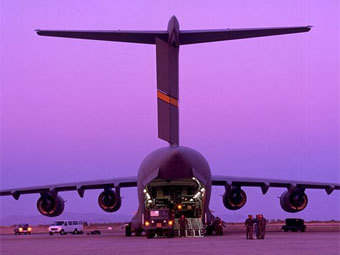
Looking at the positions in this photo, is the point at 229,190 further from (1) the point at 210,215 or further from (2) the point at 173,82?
(2) the point at 173,82

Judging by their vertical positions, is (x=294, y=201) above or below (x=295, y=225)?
above

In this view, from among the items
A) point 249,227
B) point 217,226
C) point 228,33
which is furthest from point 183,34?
point 217,226

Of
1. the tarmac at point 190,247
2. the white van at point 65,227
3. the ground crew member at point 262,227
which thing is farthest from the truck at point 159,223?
the white van at point 65,227

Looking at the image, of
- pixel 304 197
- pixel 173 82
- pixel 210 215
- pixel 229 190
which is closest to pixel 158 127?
pixel 173 82

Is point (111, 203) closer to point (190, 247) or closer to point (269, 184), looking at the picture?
point (269, 184)

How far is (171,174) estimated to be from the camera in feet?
85.0

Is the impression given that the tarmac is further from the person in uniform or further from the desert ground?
the person in uniform

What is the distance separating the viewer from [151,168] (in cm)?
2694

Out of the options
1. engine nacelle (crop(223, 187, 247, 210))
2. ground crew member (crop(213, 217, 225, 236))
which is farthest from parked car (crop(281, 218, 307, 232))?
ground crew member (crop(213, 217, 225, 236))

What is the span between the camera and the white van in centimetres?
4422

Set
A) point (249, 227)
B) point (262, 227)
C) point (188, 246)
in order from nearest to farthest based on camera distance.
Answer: point (188, 246)
point (249, 227)
point (262, 227)

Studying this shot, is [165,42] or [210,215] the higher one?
[165,42]

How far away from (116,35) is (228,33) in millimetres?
4104

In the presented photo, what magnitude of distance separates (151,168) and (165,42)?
5361mm
